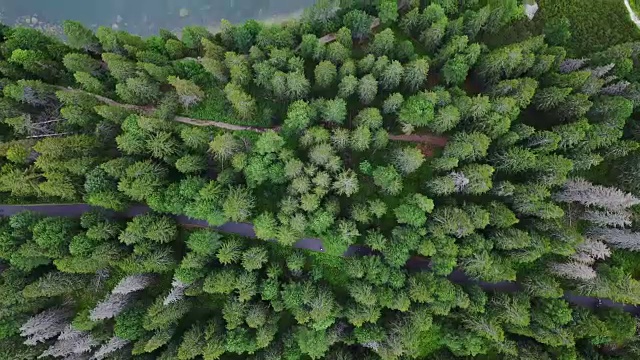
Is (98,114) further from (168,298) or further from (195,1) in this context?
(195,1)

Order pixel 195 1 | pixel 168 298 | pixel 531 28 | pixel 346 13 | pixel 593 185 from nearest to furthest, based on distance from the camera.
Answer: pixel 168 298 < pixel 593 185 < pixel 346 13 < pixel 531 28 < pixel 195 1

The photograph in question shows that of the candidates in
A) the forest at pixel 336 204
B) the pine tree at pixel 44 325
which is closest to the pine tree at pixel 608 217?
the forest at pixel 336 204

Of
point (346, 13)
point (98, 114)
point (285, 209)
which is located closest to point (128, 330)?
point (285, 209)

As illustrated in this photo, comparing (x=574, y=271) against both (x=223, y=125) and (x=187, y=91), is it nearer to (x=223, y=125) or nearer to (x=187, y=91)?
(x=223, y=125)

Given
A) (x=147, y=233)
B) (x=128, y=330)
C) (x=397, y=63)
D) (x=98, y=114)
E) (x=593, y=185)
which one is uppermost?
(x=397, y=63)

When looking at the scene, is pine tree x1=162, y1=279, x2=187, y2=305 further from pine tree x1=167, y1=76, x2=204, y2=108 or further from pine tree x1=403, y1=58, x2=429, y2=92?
pine tree x1=403, y1=58, x2=429, y2=92

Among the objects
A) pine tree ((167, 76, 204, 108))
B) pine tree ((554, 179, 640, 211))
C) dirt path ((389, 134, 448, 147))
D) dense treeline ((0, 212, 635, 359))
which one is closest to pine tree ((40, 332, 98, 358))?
dense treeline ((0, 212, 635, 359))

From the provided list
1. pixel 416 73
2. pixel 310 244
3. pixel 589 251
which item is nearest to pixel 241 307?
pixel 310 244
